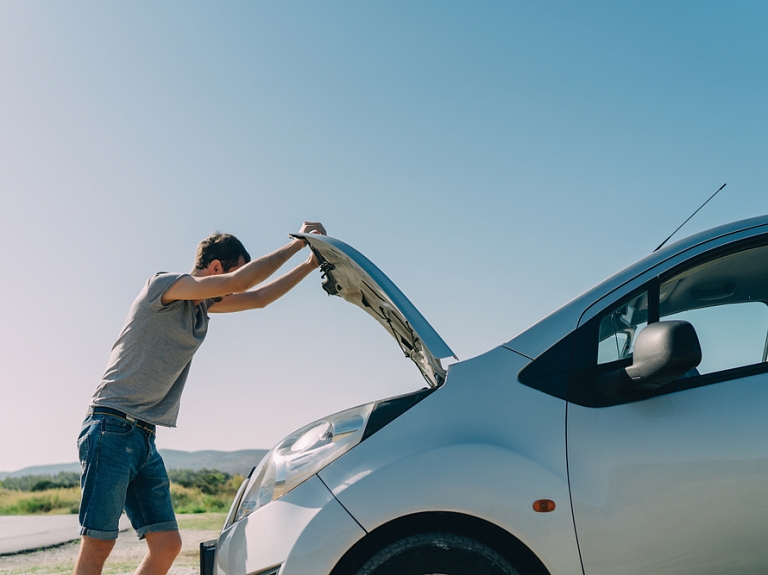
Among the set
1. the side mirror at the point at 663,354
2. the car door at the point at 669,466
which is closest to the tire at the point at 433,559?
the car door at the point at 669,466

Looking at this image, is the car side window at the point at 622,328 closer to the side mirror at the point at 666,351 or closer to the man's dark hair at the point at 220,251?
the side mirror at the point at 666,351

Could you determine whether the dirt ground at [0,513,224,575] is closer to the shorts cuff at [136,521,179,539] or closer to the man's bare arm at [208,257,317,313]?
the shorts cuff at [136,521,179,539]

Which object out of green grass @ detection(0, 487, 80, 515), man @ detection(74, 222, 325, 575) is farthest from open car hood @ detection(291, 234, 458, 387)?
green grass @ detection(0, 487, 80, 515)

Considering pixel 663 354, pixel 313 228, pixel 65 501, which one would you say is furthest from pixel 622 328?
pixel 65 501

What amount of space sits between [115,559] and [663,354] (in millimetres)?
5776

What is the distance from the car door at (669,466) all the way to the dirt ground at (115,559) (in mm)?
3638

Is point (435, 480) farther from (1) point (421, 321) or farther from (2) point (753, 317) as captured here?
(2) point (753, 317)

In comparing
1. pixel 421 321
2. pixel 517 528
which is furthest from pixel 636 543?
pixel 421 321

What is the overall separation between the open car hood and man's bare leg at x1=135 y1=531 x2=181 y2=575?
4.64 feet

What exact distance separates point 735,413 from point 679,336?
0.39 m

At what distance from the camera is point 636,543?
203 centimetres

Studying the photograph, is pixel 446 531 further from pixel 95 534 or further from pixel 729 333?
pixel 95 534

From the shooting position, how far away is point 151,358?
2.96 m

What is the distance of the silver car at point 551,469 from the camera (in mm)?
2031
